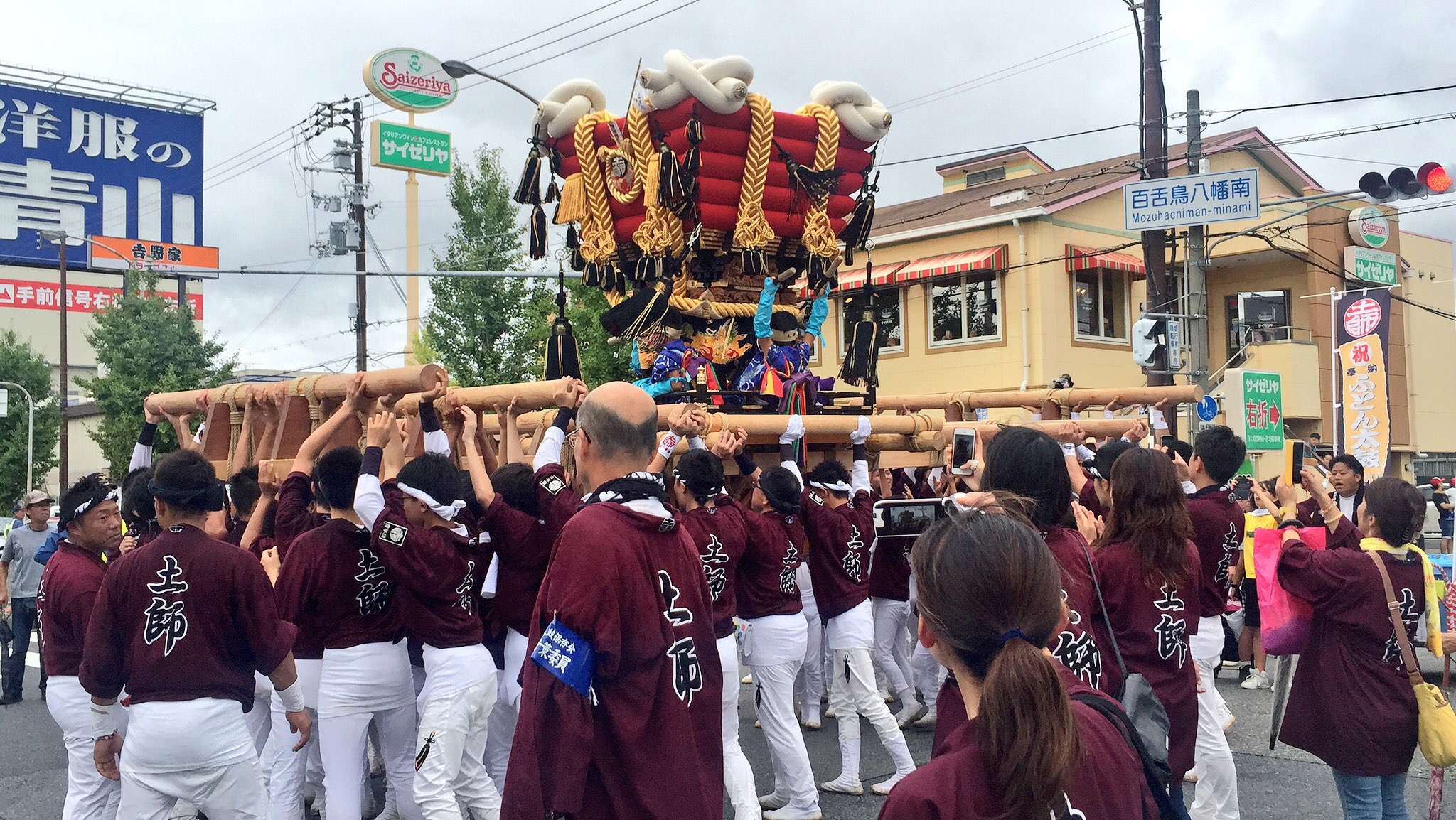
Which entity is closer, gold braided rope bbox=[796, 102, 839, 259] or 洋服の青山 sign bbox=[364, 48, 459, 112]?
gold braided rope bbox=[796, 102, 839, 259]

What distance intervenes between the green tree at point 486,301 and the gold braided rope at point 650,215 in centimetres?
1249

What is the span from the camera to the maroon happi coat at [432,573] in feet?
15.3

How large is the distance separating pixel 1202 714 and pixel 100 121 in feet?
154

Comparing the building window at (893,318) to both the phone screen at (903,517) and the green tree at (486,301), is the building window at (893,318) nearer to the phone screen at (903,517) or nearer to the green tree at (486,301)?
the green tree at (486,301)

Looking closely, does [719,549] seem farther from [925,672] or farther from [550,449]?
[925,672]

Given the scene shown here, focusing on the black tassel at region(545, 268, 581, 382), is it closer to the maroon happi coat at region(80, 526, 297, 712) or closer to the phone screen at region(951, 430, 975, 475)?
the phone screen at region(951, 430, 975, 475)

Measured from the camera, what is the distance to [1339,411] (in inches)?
478

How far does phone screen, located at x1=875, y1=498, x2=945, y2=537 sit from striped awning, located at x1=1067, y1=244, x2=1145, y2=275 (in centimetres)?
1554

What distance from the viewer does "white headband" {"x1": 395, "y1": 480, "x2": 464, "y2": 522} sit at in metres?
4.70

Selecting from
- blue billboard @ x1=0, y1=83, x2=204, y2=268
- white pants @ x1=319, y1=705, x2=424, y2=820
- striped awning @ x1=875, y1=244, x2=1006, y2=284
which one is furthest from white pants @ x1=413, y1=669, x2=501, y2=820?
blue billboard @ x1=0, y1=83, x2=204, y2=268

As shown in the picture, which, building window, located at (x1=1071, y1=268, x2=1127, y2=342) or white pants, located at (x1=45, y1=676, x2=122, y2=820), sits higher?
building window, located at (x1=1071, y1=268, x2=1127, y2=342)

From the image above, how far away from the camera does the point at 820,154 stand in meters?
8.63

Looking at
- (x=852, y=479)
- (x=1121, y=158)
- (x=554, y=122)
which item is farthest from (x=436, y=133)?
(x=852, y=479)

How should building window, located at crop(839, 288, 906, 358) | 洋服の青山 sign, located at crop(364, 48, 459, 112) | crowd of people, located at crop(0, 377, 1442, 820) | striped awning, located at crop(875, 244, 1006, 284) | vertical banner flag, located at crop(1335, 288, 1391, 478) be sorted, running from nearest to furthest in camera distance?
crowd of people, located at crop(0, 377, 1442, 820), vertical banner flag, located at crop(1335, 288, 1391, 478), striped awning, located at crop(875, 244, 1006, 284), building window, located at crop(839, 288, 906, 358), 洋服の青山 sign, located at crop(364, 48, 459, 112)
